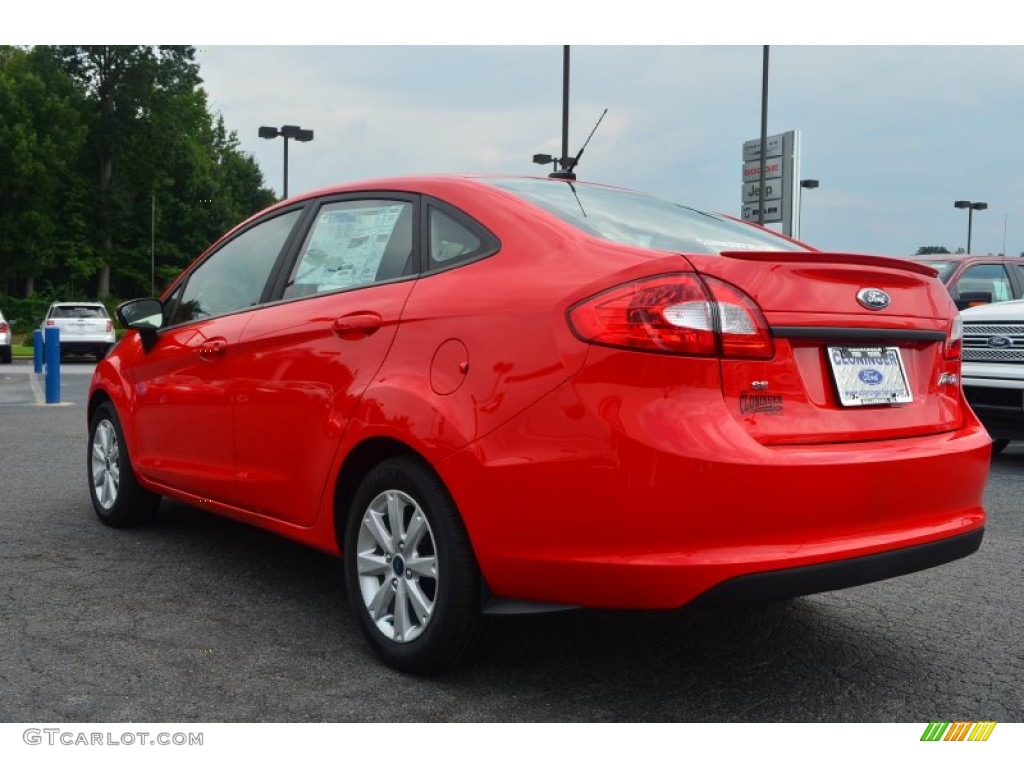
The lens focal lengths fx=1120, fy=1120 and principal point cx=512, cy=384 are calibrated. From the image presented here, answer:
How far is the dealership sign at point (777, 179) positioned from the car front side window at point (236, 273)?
2276 centimetres

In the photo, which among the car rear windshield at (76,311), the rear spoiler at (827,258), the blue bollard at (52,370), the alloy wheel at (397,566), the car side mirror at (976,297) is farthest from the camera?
the car rear windshield at (76,311)

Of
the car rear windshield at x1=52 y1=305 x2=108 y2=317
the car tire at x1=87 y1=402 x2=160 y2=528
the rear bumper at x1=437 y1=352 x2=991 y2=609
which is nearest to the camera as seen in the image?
the rear bumper at x1=437 y1=352 x2=991 y2=609

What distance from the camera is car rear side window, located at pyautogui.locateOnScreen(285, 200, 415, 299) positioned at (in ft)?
12.6

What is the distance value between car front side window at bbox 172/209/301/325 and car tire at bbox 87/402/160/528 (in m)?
0.86

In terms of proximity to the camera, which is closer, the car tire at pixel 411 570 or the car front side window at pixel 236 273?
the car tire at pixel 411 570

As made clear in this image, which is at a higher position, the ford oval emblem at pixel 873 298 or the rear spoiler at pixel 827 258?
the rear spoiler at pixel 827 258

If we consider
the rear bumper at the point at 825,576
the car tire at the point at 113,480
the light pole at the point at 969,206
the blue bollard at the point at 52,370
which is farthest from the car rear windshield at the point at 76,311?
the light pole at the point at 969,206

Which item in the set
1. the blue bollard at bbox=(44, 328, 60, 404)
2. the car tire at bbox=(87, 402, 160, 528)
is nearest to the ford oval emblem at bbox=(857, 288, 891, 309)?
the car tire at bbox=(87, 402, 160, 528)

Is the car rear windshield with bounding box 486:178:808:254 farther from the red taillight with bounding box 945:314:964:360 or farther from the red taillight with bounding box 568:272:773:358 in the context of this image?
the red taillight with bounding box 945:314:964:360

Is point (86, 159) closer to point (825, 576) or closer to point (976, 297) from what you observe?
point (976, 297)

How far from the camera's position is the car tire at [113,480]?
556 cm

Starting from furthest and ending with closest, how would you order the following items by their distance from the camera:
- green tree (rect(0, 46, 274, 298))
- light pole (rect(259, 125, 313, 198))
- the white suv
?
green tree (rect(0, 46, 274, 298)), light pole (rect(259, 125, 313, 198)), the white suv

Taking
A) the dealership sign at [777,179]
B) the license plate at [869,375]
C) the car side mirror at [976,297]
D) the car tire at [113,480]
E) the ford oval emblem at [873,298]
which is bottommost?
the car tire at [113,480]

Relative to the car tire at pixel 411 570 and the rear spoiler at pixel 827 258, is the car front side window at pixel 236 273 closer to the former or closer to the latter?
the car tire at pixel 411 570
